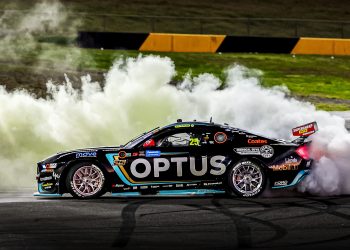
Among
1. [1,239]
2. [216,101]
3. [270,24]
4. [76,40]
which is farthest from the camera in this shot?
[270,24]

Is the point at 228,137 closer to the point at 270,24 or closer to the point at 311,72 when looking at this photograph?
the point at 311,72

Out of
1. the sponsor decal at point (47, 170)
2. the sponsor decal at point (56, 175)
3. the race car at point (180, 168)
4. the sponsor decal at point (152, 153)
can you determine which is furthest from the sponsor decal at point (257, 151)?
the sponsor decal at point (47, 170)

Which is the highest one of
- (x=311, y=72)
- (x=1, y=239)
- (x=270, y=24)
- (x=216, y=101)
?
(x=270, y=24)

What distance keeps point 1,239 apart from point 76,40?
2240 centimetres

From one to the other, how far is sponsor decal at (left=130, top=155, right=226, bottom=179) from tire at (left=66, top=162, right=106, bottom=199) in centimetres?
50

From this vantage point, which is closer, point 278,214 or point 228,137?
point 278,214

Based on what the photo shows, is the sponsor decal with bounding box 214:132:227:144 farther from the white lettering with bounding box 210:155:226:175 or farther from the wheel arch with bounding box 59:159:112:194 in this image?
the wheel arch with bounding box 59:159:112:194

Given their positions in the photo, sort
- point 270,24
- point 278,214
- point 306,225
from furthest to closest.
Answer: point 270,24 → point 278,214 → point 306,225

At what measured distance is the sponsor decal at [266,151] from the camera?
532 inches

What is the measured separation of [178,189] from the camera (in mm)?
13469

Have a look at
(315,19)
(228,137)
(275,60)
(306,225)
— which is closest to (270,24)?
(315,19)

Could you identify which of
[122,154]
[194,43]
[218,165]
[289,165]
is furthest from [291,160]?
[194,43]

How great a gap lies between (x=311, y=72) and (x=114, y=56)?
6.92m

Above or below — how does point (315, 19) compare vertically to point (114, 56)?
above
